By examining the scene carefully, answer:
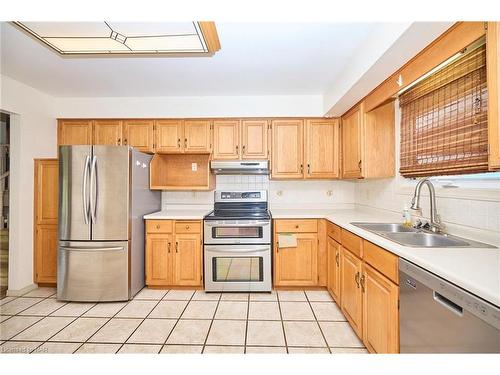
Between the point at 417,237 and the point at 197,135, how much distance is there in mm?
2611

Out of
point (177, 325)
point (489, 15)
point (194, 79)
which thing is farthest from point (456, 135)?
point (177, 325)

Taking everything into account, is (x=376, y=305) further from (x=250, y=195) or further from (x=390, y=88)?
(x=250, y=195)

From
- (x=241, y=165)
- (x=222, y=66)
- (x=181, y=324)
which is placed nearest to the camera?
(x=181, y=324)

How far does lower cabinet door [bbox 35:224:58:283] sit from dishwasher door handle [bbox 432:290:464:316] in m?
3.67

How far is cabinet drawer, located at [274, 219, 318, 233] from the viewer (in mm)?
2859

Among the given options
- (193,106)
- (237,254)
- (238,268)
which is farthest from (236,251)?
(193,106)

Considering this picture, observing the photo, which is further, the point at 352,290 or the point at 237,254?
the point at 237,254

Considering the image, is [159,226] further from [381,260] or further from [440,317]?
[440,317]

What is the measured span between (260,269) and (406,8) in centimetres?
262

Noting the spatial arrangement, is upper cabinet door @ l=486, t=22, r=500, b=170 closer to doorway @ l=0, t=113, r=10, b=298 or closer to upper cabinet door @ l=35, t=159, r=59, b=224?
upper cabinet door @ l=35, t=159, r=59, b=224

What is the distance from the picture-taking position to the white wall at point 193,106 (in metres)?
3.20

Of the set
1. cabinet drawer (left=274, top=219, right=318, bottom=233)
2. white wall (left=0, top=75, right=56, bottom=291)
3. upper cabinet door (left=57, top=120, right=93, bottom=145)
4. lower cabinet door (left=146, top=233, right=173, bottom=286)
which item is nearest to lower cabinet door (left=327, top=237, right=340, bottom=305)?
cabinet drawer (left=274, top=219, right=318, bottom=233)

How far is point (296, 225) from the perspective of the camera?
113 inches

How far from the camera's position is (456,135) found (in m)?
1.67
